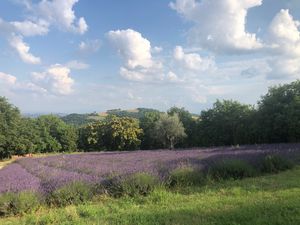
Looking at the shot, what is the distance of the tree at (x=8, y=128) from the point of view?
54.4 metres

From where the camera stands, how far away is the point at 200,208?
817cm

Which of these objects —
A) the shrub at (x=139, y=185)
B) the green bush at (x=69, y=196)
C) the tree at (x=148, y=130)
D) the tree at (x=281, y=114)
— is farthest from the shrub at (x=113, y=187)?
the tree at (x=148, y=130)

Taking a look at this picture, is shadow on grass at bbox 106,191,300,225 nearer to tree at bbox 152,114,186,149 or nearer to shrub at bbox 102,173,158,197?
shrub at bbox 102,173,158,197

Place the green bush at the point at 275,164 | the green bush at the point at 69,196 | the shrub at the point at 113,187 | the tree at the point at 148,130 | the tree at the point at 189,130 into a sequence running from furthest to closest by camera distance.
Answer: the tree at the point at 148,130 < the tree at the point at 189,130 < the green bush at the point at 275,164 < the shrub at the point at 113,187 < the green bush at the point at 69,196

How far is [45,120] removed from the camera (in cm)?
8762

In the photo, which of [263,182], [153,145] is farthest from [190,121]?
[263,182]

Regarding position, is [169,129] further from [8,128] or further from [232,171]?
[232,171]

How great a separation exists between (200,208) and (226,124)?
49584 millimetres

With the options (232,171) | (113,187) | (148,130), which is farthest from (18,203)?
(148,130)

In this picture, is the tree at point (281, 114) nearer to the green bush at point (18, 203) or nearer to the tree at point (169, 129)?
the tree at point (169, 129)

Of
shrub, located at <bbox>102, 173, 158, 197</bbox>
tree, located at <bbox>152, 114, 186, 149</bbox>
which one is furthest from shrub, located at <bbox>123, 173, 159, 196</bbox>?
tree, located at <bbox>152, 114, 186, 149</bbox>

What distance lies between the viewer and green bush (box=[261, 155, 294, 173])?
13.9m

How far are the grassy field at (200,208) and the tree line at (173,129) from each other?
3080cm

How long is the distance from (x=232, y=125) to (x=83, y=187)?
156ft
